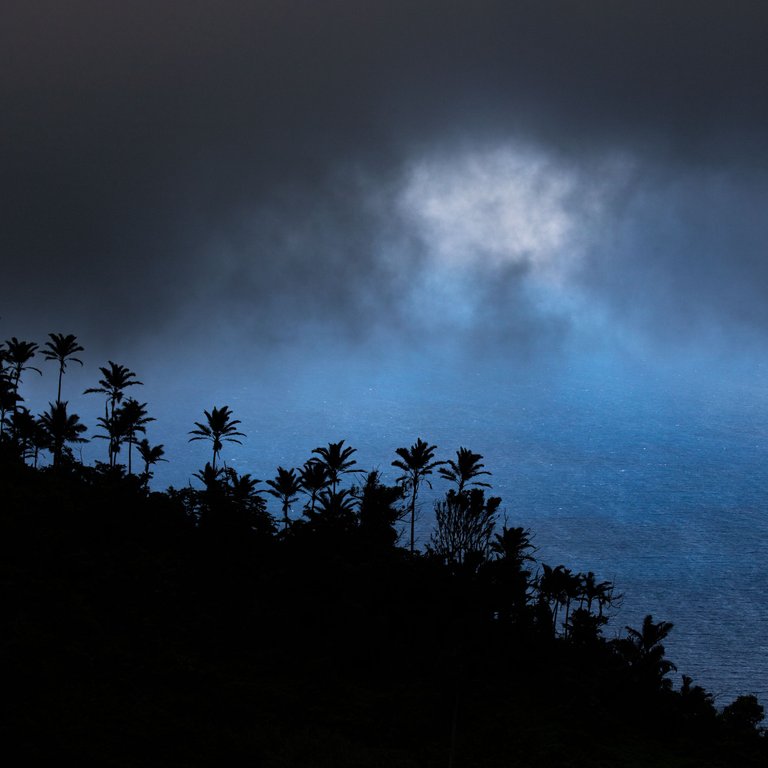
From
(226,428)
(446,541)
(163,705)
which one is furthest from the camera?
(226,428)

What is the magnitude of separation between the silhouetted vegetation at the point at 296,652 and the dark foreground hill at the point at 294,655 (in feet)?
0.54

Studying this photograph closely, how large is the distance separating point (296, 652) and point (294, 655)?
0.51 m

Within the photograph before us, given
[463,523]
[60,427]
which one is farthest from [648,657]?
[60,427]

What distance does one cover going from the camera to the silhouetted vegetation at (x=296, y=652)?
45.0 meters

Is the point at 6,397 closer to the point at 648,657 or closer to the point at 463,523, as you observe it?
the point at 463,523

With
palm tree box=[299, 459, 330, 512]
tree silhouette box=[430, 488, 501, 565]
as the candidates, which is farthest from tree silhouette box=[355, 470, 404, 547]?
palm tree box=[299, 459, 330, 512]

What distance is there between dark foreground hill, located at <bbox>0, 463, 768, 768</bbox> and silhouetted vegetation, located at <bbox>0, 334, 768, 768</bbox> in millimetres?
163

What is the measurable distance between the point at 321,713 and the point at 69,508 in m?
32.7

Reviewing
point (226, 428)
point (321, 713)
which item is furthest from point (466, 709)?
point (226, 428)

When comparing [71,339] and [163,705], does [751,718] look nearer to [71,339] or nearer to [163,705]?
[163,705]

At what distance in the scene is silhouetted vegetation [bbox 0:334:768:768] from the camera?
148 feet

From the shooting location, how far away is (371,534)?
7344 centimetres

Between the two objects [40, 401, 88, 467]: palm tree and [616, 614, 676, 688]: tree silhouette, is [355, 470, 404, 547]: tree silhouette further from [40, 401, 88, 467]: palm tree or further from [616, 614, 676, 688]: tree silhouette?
[40, 401, 88, 467]: palm tree

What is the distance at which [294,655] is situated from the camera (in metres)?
61.1
